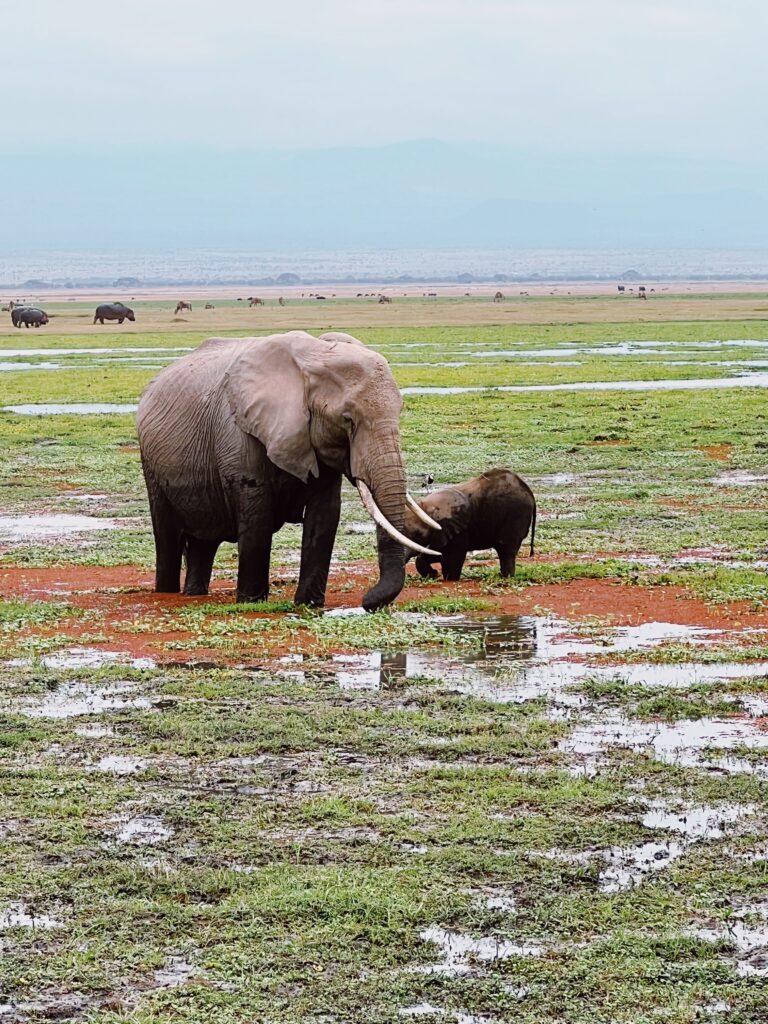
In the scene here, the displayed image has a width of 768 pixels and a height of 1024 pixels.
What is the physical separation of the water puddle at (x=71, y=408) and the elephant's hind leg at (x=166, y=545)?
1766 cm

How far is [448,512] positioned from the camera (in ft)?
52.4

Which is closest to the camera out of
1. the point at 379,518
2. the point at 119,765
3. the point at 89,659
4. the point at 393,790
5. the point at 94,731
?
the point at 393,790

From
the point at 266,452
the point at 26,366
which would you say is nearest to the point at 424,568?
the point at 266,452

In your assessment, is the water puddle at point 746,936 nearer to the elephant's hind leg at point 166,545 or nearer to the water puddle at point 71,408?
the elephant's hind leg at point 166,545

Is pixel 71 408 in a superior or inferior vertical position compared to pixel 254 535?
inferior

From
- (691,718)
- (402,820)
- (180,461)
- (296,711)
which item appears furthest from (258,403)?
(402,820)

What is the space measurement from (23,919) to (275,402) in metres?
7.54

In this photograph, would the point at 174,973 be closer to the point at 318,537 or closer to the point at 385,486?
the point at 385,486

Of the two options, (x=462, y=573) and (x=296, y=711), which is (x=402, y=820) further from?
(x=462, y=573)

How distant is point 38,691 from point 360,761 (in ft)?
8.81

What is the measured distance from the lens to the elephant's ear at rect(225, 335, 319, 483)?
45.7 feet

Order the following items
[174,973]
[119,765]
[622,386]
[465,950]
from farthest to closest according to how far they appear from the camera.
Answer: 1. [622,386]
2. [119,765]
3. [465,950]
4. [174,973]

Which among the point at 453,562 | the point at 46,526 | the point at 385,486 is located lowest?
the point at 46,526

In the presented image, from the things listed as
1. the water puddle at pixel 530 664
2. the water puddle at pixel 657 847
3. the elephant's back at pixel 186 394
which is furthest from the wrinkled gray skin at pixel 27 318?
the water puddle at pixel 657 847
